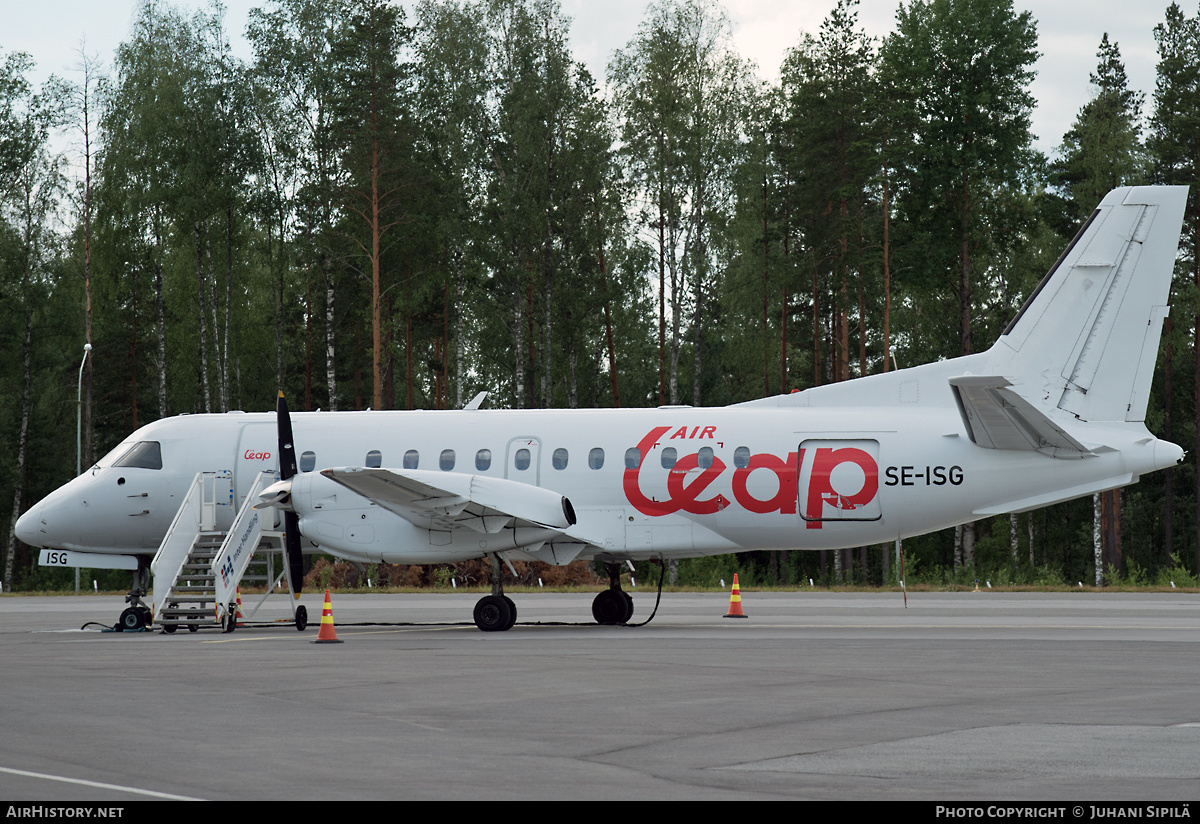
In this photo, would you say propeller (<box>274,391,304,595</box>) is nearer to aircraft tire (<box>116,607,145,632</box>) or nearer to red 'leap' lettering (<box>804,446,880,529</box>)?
aircraft tire (<box>116,607,145,632</box>)

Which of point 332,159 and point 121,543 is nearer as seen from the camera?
point 121,543

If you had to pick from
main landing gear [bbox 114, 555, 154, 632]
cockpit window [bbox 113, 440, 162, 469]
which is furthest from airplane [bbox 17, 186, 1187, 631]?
cockpit window [bbox 113, 440, 162, 469]

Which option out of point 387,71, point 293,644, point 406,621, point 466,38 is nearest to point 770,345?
point 466,38

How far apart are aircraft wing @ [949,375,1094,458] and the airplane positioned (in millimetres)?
→ 31

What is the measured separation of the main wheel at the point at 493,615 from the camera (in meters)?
20.0

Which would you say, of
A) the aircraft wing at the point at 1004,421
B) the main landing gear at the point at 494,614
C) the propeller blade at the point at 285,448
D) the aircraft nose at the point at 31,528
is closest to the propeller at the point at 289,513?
the propeller blade at the point at 285,448

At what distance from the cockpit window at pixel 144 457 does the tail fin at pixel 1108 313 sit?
Answer: 1520cm

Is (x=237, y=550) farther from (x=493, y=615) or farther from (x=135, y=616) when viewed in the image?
(x=493, y=615)

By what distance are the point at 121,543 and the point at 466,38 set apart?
3399cm

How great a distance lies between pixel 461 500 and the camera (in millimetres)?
18953

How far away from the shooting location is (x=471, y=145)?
160 feet

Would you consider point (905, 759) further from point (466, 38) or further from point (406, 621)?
point (466, 38)

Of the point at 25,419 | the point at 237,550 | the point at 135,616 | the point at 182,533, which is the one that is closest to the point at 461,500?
the point at 237,550

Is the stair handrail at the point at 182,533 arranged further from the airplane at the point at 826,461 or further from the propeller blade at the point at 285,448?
the propeller blade at the point at 285,448
